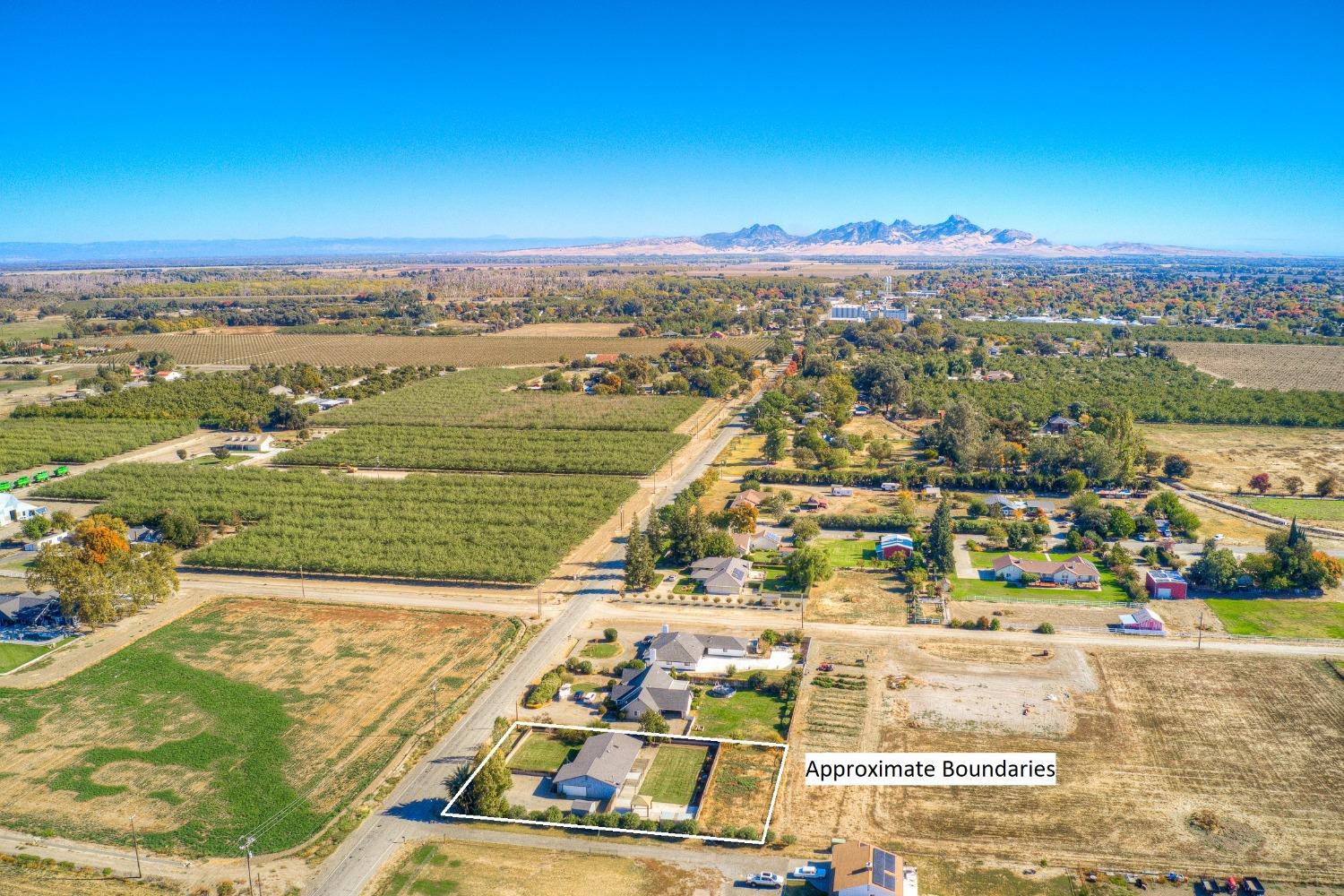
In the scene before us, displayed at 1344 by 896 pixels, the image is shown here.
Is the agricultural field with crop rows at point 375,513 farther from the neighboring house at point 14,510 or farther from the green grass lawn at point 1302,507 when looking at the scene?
the green grass lawn at point 1302,507

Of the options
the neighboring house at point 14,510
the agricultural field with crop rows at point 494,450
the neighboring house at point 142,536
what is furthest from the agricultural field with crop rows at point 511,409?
the neighboring house at point 142,536

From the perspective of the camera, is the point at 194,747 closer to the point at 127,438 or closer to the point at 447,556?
the point at 447,556

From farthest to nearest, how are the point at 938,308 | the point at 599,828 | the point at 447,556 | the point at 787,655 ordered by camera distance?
1. the point at 938,308
2. the point at 447,556
3. the point at 787,655
4. the point at 599,828

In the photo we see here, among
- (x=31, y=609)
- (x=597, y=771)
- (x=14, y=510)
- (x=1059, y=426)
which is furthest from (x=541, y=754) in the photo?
(x=1059, y=426)

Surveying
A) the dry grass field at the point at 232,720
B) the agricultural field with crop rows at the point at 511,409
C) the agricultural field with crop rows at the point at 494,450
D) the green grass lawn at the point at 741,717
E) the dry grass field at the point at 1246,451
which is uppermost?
the agricultural field with crop rows at the point at 511,409

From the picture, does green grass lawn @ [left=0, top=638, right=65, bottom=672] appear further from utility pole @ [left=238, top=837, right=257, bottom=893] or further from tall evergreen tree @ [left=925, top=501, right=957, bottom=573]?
tall evergreen tree @ [left=925, top=501, right=957, bottom=573]

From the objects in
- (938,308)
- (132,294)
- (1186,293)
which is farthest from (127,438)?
(1186,293)

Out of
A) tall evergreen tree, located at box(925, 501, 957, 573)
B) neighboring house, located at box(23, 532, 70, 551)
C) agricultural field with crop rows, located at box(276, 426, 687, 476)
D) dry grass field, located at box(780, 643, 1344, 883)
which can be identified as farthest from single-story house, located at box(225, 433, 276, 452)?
dry grass field, located at box(780, 643, 1344, 883)
